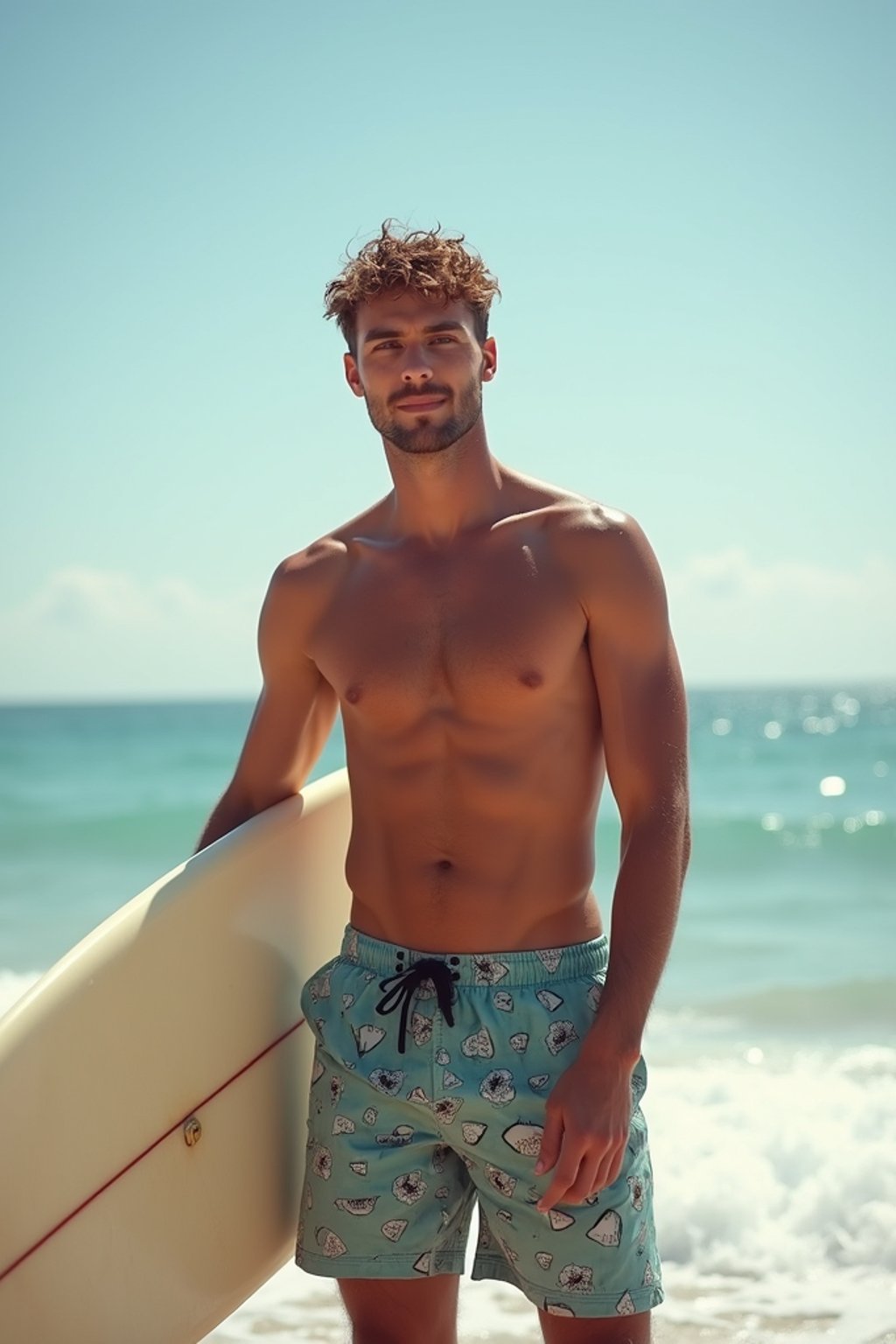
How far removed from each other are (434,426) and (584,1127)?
3.48 feet

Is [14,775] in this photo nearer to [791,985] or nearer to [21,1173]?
[791,985]

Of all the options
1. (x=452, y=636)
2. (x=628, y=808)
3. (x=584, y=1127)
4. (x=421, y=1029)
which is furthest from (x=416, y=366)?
(x=584, y=1127)

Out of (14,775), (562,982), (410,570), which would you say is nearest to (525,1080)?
(562,982)

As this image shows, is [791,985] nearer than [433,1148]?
No

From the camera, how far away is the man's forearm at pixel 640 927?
2.03 meters

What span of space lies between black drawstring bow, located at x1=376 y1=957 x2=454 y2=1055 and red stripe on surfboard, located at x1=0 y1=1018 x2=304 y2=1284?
355 millimetres

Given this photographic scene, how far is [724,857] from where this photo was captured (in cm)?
1224

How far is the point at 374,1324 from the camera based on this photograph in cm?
220

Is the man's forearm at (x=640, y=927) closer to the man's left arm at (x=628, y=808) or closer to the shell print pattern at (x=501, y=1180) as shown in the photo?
the man's left arm at (x=628, y=808)

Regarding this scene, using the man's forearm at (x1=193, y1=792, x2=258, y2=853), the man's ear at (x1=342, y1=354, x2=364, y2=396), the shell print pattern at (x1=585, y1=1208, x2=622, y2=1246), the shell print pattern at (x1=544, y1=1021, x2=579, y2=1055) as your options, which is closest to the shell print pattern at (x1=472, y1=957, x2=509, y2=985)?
the shell print pattern at (x1=544, y1=1021, x2=579, y2=1055)

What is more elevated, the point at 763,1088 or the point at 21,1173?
the point at 21,1173

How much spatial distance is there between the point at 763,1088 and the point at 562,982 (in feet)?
11.5

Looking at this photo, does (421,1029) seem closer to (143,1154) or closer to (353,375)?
(143,1154)

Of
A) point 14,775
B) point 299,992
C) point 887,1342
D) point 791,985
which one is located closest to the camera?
point 299,992
